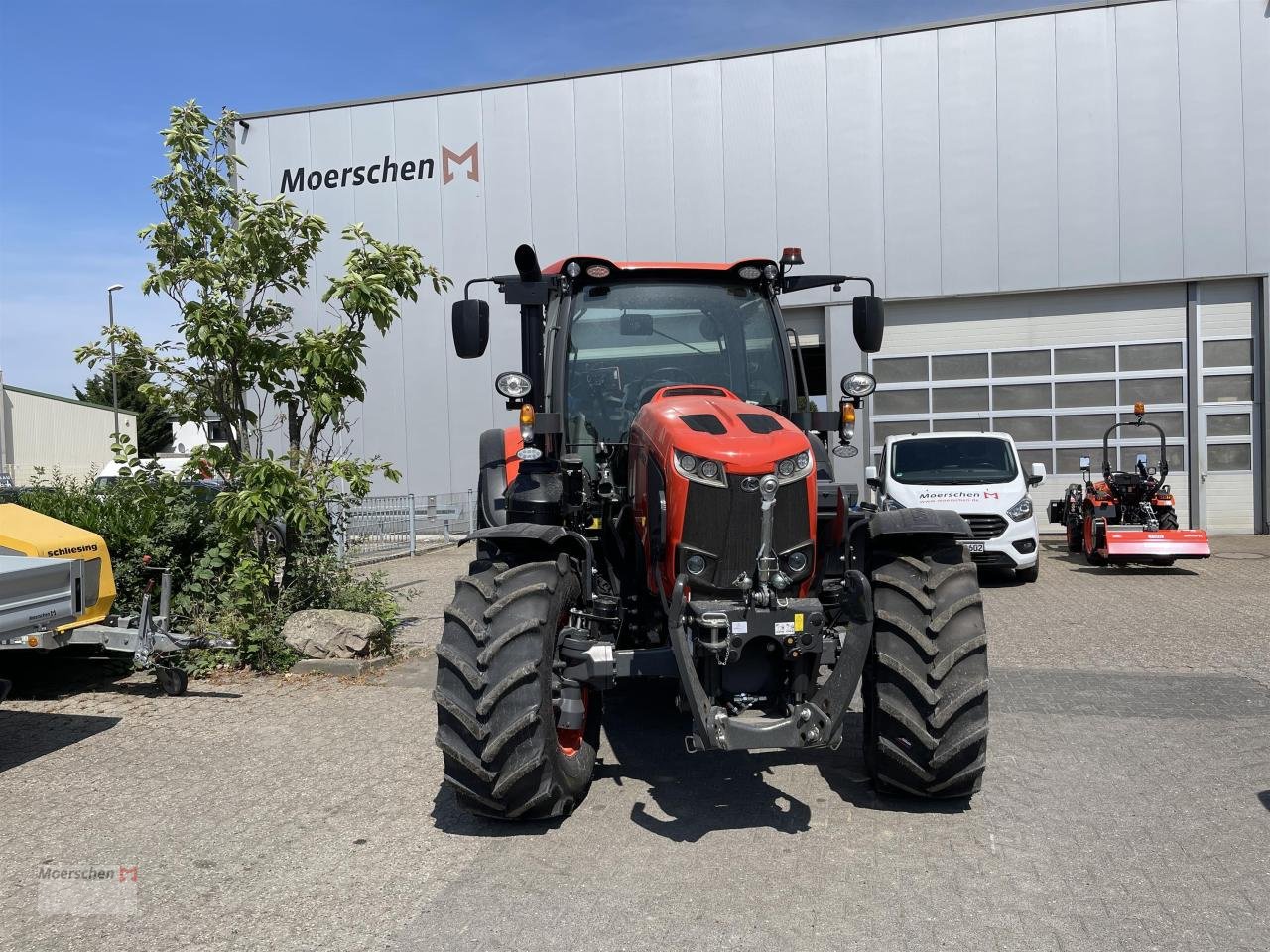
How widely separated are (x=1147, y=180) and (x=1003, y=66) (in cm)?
303

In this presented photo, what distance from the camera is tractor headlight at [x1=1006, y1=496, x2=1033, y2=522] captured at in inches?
480

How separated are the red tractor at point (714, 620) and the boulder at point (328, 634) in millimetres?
3076

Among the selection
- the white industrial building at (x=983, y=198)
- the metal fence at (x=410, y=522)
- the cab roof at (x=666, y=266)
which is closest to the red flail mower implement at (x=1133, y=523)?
the white industrial building at (x=983, y=198)

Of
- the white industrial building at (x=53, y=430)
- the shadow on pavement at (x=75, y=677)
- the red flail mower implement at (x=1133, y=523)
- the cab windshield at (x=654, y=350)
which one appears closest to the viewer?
the cab windshield at (x=654, y=350)

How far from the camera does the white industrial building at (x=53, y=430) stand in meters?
35.9

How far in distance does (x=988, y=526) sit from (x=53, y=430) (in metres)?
37.8

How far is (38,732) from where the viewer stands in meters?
6.43

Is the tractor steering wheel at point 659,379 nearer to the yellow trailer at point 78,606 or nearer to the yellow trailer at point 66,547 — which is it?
the yellow trailer at point 78,606

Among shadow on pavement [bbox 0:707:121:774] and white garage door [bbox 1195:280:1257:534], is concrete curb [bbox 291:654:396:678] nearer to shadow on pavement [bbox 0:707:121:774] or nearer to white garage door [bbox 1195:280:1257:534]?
shadow on pavement [bbox 0:707:121:774]

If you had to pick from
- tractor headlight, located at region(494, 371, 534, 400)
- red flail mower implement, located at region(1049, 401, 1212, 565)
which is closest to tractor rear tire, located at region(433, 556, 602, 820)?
tractor headlight, located at region(494, 371, 534, 400)

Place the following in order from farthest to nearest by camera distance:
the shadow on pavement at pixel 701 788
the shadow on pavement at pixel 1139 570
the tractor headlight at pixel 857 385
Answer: the shadow on pavement at pixel 1139 570
the tractor headlight at pixel 857 385
the shadow on pavement at pixel 701 788

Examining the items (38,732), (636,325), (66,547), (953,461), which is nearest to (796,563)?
(636,325)

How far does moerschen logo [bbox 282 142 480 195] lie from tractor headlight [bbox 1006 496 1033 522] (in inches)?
477

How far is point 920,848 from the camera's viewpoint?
418 centimetres
